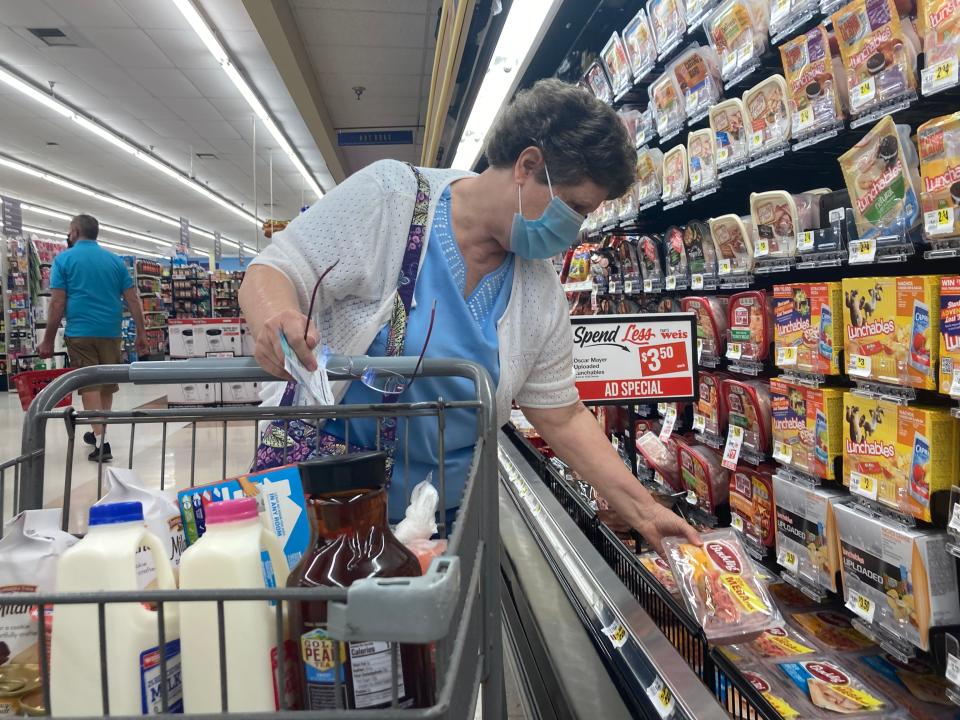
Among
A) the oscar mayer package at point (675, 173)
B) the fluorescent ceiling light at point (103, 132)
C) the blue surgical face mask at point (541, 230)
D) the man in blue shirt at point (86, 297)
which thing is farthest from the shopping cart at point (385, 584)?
the fluorescent ceiling light at point (103, 132)

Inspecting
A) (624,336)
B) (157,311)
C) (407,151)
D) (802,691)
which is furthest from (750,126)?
(157,311)

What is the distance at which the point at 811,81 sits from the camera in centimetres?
175

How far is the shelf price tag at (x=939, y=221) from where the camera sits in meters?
1.33

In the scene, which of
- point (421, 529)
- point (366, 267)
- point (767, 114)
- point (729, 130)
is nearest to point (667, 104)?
point (729, 130)

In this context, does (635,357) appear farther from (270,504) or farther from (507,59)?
(507,59)

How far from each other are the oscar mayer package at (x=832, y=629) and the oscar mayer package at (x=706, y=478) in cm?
60

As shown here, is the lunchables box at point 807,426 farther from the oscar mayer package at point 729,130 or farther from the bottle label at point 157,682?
the bottle label at point 157,682

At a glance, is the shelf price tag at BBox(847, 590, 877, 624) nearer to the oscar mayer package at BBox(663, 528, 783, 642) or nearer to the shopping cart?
the oscar mayer package at BBox(663, 528, 783, 642)

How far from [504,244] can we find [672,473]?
155cm

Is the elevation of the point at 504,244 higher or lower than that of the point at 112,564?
higher

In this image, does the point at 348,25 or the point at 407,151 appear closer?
the point at 348,25

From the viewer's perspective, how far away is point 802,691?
1380 millimetres

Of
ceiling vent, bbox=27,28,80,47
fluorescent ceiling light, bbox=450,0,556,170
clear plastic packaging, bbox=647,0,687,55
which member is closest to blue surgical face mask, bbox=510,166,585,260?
clear plastic packaging, bbox=647,0,687,55

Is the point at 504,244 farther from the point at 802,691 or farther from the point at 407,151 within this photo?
the point at 407,151
